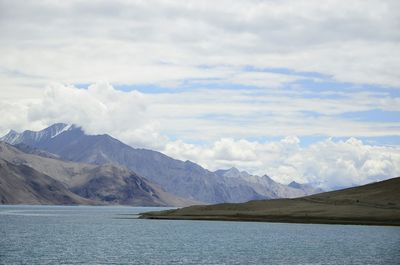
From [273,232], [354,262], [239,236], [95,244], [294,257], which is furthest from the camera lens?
[273,232]

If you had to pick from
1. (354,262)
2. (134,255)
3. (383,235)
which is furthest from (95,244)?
(383,235)

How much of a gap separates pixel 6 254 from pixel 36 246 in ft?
53.4

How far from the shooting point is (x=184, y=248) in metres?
122

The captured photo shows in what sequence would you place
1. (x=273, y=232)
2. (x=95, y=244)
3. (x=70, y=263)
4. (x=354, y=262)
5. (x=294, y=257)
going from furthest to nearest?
(x=273, y=232) → (x=95, y=244) → (x=294, y=257) → (x=354, y=262) → (x=70, y=263)

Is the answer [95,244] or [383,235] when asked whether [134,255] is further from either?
[383,235]

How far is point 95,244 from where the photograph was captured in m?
127

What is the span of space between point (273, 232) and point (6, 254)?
88.8 m

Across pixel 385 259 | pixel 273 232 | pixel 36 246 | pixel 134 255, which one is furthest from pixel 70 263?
pixel 273 232

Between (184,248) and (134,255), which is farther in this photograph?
(184,248)

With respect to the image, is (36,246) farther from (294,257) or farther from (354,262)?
(354,262)

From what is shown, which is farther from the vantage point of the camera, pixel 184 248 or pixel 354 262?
pixel 184 248

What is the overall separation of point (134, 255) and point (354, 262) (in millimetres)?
36347

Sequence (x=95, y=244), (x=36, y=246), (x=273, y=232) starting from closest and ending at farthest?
(x=36, y=246), (x=95, y=244), (x=273, y=232)

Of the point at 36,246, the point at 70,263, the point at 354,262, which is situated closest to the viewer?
the point at 70,263
